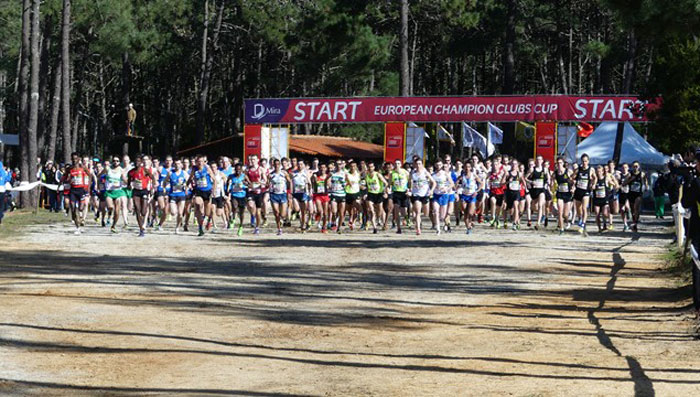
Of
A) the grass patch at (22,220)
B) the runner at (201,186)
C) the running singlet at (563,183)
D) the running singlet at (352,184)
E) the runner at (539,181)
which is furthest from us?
the runner at (539,181)

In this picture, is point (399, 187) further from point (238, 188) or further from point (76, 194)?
point (76, 194)

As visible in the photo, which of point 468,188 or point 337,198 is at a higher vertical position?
point 468,188

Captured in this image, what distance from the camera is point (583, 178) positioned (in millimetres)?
28922

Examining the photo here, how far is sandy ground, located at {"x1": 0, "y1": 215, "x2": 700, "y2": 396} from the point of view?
931 centimetres

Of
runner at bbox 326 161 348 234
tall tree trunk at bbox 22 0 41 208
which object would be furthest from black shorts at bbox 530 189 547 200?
tall tree trunk at bbox 22 0 41 208

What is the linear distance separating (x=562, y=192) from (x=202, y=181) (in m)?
9.02

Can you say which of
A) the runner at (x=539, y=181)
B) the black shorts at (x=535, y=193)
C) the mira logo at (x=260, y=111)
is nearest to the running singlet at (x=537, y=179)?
the runner at (x=539, y=181)

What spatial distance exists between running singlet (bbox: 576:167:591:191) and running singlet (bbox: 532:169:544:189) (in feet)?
4.33

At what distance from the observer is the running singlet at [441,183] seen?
28.6m

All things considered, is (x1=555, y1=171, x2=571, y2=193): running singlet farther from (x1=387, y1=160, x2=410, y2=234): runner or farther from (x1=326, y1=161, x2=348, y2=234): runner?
(x1=326, y1=161, x2=348, y2=234): runner

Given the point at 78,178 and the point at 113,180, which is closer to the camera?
the point at 113,180

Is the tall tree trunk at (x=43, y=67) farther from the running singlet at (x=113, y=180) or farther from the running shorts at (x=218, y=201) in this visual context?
the running shorts at (x=218, y=201)

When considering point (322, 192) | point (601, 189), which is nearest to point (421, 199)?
point (322, 192)

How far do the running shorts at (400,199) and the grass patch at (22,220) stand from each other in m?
A: 9.24
